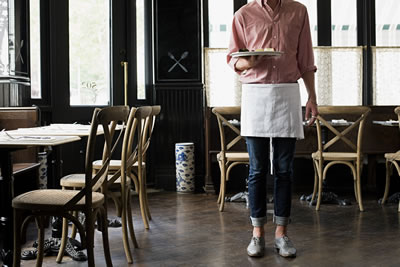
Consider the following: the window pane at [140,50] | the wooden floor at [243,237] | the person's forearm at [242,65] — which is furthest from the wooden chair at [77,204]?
the window pane at [140,50]

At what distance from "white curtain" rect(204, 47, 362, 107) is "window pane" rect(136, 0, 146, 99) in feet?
2.32

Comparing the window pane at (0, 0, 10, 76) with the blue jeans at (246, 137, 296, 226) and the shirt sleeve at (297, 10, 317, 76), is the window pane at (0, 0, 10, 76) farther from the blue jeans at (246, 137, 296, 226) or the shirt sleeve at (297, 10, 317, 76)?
the shirt sleeve at (297, 10, 317, 76)

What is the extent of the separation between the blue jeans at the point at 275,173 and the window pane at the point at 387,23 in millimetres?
3554

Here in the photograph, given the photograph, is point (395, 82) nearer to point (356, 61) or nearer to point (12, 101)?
point (356, 61)

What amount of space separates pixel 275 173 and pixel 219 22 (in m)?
3.46

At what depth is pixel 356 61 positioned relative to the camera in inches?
242

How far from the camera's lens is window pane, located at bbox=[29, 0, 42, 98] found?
17.1 ft

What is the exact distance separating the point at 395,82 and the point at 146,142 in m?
3.40

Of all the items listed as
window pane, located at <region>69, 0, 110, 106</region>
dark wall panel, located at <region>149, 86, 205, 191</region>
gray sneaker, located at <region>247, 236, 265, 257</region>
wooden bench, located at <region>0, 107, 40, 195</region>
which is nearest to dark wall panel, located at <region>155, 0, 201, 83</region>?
dark wall panel, located at <region>149, 86, 205, 191</region>

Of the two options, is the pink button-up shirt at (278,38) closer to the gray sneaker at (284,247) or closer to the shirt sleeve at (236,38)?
the shirt sleeve at (236,38)

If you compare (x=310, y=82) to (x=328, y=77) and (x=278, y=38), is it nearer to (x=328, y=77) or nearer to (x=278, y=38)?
(x=278, y=38)

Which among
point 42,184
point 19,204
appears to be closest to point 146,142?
point 42,184

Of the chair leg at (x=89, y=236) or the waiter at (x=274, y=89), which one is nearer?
→ the chair leg at (x=89, y=236)

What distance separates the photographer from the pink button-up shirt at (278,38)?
306 centimetres
